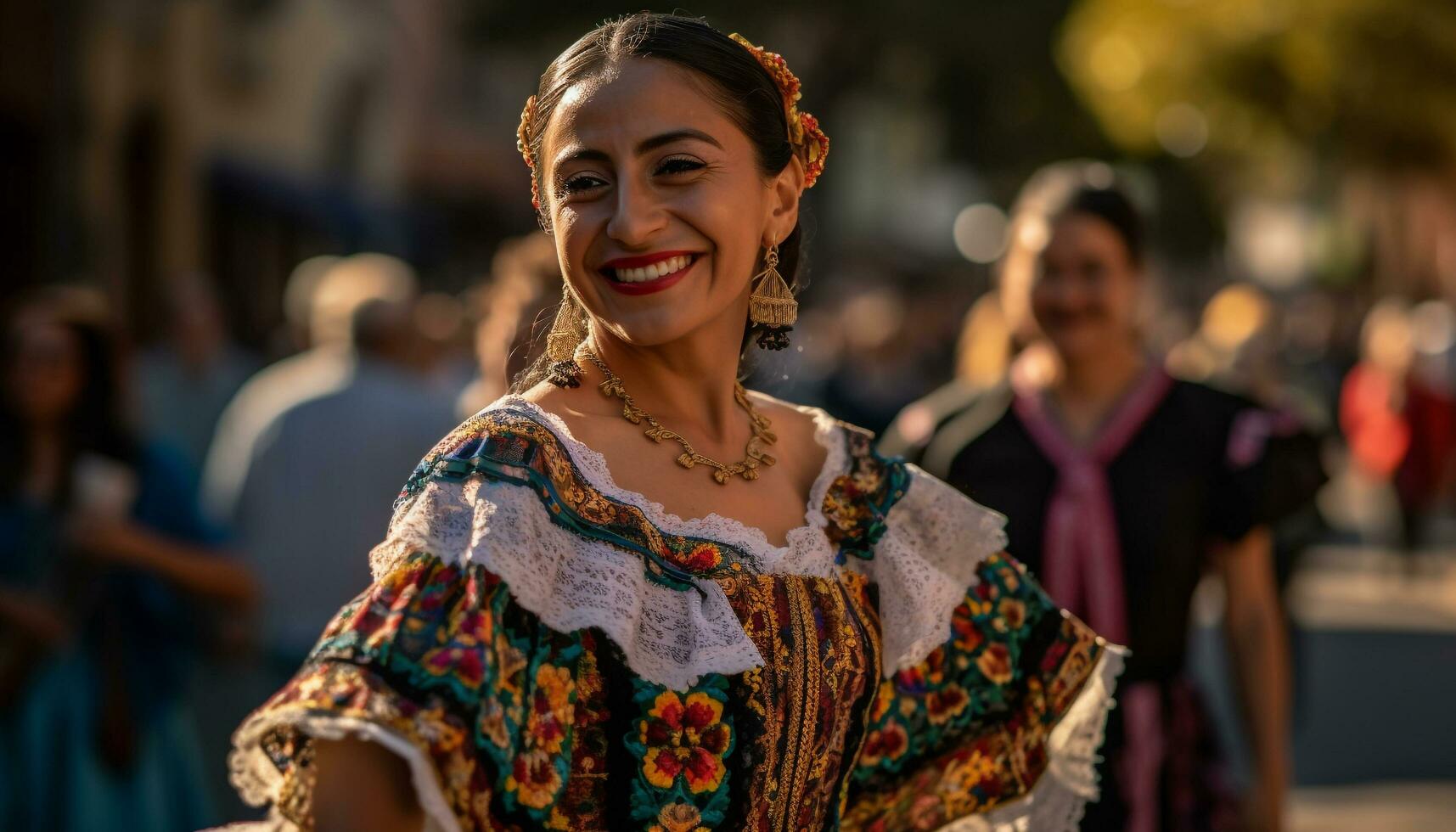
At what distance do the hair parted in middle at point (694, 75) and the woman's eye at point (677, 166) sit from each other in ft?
0.29

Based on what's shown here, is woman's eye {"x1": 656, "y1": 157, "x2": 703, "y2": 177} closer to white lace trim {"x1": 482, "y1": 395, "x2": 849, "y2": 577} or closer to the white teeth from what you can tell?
the white teeth

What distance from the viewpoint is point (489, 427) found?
216 cm

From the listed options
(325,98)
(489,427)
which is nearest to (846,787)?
(489,427)

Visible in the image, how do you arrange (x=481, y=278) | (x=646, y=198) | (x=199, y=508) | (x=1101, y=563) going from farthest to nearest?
(x=481, y=278)
(x=199, y=508)
(x=1101, y=563)
(x=646, y=198)

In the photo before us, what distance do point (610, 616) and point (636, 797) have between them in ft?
0.68

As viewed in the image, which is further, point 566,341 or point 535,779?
point 566,341

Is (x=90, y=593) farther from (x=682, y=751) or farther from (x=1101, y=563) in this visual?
(x=682, y=751)

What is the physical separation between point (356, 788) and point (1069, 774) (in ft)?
3.89

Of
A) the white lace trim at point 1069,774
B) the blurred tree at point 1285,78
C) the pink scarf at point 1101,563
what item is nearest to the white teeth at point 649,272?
the white lace trim at point 1069,774

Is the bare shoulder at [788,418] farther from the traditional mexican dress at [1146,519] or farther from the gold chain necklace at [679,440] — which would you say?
the traditional mexican dress at [1146,519]

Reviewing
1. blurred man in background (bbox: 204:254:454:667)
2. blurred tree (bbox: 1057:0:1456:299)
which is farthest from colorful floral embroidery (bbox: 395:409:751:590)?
blurred tree (bbox: 1057:0:1456:299)

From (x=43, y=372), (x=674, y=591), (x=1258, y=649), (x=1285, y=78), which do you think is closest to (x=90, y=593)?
(x=43, y=372)

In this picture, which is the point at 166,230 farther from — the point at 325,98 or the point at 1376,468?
the point at 1376,468

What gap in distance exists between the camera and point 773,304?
102 inches
